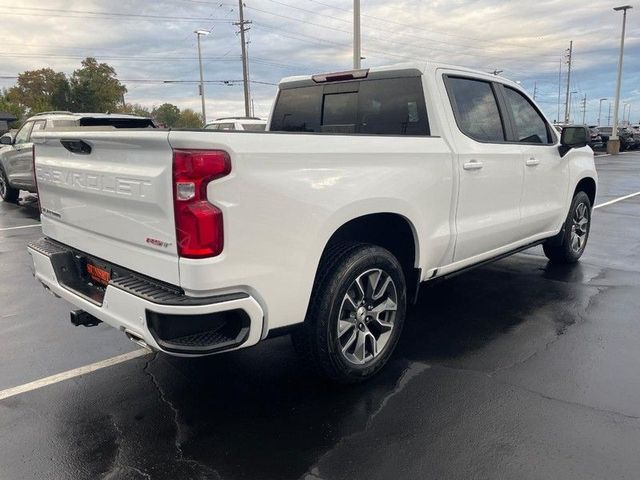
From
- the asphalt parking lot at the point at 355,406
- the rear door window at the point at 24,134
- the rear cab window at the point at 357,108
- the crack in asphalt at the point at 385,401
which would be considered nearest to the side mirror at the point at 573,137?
the asphalt parking lot at the point at 355,406

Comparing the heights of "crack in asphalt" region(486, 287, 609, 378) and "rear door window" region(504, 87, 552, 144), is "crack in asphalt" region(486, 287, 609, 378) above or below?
below

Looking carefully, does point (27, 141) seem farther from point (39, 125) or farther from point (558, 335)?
point (558, 335)

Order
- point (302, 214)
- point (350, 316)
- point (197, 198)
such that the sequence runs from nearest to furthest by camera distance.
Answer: point (197, 198), point (302, 214), point (350, 316)

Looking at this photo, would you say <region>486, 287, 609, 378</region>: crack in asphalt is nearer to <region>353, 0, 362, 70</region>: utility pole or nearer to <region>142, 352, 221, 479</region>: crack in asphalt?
<region>142, 352, 221, 479</region>: crack in asphalt

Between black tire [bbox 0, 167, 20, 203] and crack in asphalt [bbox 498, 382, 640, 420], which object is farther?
black tire [bbox 0, 167, 20, 203]

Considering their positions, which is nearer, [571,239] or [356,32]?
[571,239]

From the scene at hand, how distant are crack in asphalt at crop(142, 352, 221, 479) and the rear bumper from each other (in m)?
0.56

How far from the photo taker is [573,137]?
17.1 feet

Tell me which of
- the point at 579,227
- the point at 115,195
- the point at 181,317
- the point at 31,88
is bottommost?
the point at 579,227

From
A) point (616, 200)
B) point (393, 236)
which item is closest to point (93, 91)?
point (616, 200)

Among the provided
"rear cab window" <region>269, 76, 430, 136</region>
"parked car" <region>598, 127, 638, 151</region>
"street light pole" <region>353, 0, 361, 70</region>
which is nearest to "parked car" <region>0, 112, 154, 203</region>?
"rear cab window" <region>269, 76, 430, 136</region>

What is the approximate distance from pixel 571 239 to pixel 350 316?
386 cm

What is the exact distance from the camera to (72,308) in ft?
16.2

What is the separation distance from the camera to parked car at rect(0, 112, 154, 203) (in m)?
9.41
